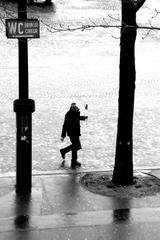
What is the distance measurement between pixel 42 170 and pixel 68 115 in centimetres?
137

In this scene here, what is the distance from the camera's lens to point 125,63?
1048 centimetres

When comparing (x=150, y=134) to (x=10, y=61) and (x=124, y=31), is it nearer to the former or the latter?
A: (x=124, y=31)

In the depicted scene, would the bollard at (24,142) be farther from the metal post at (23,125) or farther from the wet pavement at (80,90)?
the wet pavement at (80,90)

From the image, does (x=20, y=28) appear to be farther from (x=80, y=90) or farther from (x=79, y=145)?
(x=80, y=90)

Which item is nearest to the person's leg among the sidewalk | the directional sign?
the sidewalk

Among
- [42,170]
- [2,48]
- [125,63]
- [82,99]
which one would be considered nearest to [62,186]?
[42,170]

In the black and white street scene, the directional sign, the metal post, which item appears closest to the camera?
the black and white street scene

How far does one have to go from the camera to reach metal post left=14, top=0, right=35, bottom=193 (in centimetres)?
970

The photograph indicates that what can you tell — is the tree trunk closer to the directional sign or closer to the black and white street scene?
the black and white street scene

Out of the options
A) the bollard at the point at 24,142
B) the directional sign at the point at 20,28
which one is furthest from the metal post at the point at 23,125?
the directional sign at the point at 20,28

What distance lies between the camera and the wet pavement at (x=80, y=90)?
1313 centimetres

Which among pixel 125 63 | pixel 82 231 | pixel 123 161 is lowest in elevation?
pixel 82 231

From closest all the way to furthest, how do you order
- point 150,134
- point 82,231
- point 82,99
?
point 82,231 < point 150,134 < point 82,99

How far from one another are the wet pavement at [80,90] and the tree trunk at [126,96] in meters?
1.40
